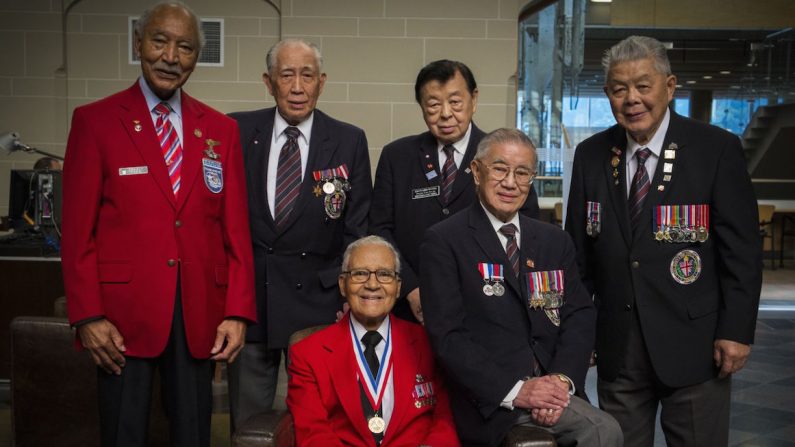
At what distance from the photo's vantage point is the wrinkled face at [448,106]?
271 cm

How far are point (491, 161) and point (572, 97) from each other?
5.20 metres

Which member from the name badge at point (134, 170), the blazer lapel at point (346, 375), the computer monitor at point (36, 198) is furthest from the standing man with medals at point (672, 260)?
the computer monitor at point (36, 198)

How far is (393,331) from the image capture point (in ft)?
7.93

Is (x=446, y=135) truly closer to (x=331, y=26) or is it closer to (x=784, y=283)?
(x=331, y=26)

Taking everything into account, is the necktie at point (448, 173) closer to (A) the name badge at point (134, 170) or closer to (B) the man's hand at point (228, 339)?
(B) the man's hand at point (228, 339)

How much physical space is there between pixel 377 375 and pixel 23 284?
9.66 feet

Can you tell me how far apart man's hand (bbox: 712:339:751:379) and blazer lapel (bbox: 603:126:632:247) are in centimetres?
40

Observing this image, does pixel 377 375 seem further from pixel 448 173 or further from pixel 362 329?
pixel 448 173

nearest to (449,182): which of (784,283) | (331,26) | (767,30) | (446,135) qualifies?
(446,135)

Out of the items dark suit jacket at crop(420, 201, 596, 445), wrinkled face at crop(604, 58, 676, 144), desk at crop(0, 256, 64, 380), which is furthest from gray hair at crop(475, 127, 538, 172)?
desk at crop(0, 256, 64, 380)

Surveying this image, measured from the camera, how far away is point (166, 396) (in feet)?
7.18

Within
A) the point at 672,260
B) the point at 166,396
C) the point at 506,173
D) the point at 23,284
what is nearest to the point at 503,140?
the point at 506,173

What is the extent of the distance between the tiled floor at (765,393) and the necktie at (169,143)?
1996 mm

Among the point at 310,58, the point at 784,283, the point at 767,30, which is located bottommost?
the point at 784,283
